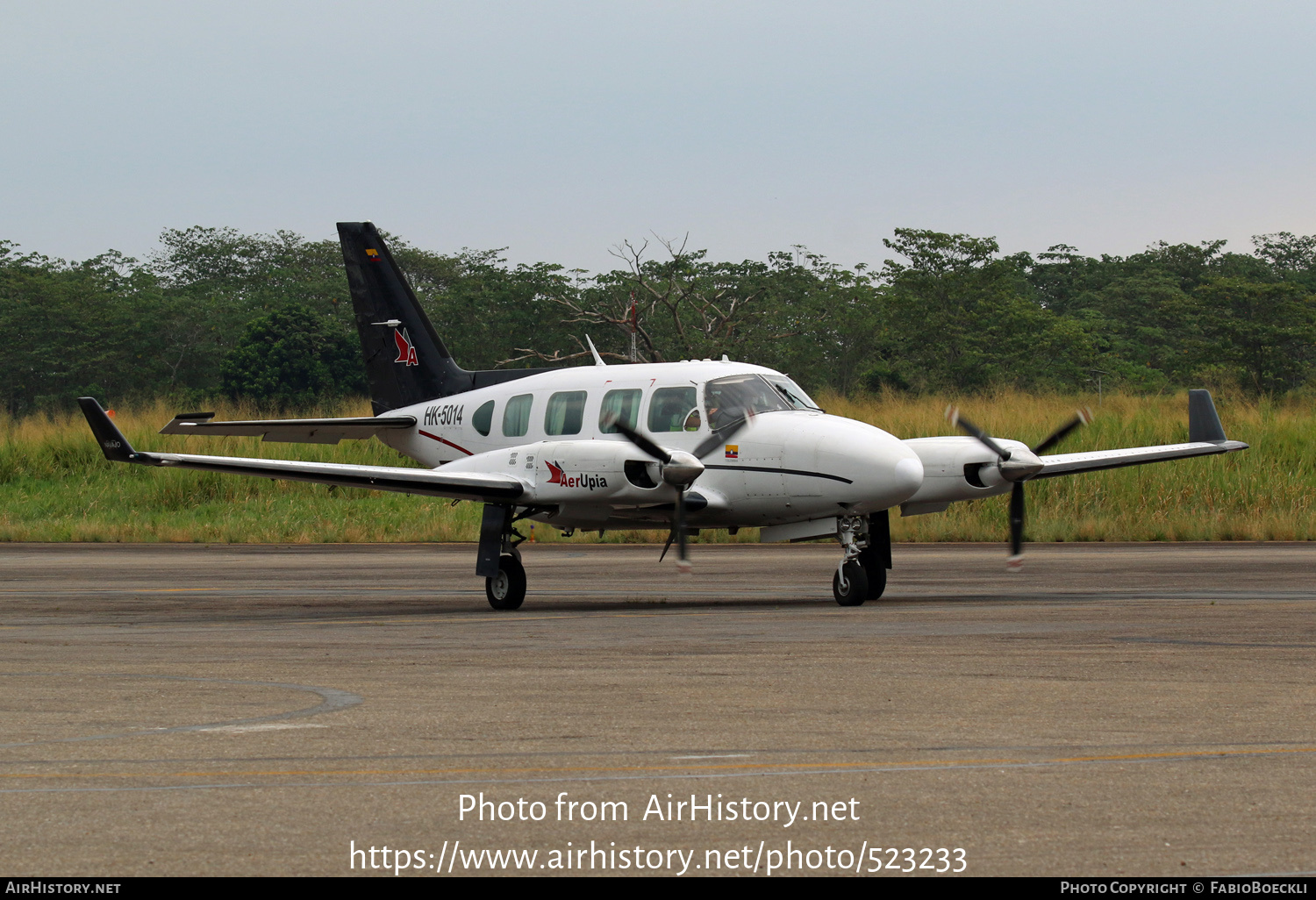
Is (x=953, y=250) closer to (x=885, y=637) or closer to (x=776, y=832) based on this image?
(x=885, y=637)

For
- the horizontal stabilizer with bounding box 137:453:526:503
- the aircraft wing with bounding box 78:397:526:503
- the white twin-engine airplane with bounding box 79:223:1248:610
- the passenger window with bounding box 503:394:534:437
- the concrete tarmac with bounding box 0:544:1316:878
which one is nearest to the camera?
the concrete tarmac with bounding box 0:544:1316:878

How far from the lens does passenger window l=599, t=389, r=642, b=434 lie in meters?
19.1

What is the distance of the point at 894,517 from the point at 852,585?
58.7 feet

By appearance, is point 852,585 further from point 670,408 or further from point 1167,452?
point 1167,452

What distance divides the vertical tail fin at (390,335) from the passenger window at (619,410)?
4.51m

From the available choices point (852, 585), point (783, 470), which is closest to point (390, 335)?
point (783, 470)

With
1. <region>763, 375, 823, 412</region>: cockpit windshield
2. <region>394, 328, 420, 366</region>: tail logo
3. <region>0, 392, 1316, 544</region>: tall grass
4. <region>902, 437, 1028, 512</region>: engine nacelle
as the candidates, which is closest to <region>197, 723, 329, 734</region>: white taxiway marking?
<region>763, 375, 823, 412</region>: cockpit windshield

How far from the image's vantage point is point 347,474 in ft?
60.2

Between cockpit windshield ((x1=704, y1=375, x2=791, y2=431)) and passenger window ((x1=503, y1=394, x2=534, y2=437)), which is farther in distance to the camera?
passenger window ((x1=503, y1=394, x2=534, y2=437))

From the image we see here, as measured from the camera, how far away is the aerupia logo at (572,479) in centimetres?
1806

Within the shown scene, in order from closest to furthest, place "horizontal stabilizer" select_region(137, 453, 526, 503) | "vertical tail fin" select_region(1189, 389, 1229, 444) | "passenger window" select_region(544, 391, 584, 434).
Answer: "horizontal stabilizer" select_region(137, 453, 526, 503) < "passenger window" select_region(544, 391, 584, 434) < "vertical tail fin" select_region(1189, 389, 1229, 444)

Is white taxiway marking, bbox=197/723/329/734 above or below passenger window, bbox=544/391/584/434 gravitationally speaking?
below

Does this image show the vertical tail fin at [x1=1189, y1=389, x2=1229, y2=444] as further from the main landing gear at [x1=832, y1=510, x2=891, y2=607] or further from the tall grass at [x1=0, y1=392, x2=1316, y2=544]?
the tall grass at [x1=0, y1=392, x2=1316, y2=544]

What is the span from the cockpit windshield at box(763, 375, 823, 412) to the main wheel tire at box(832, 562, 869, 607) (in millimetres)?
2248
